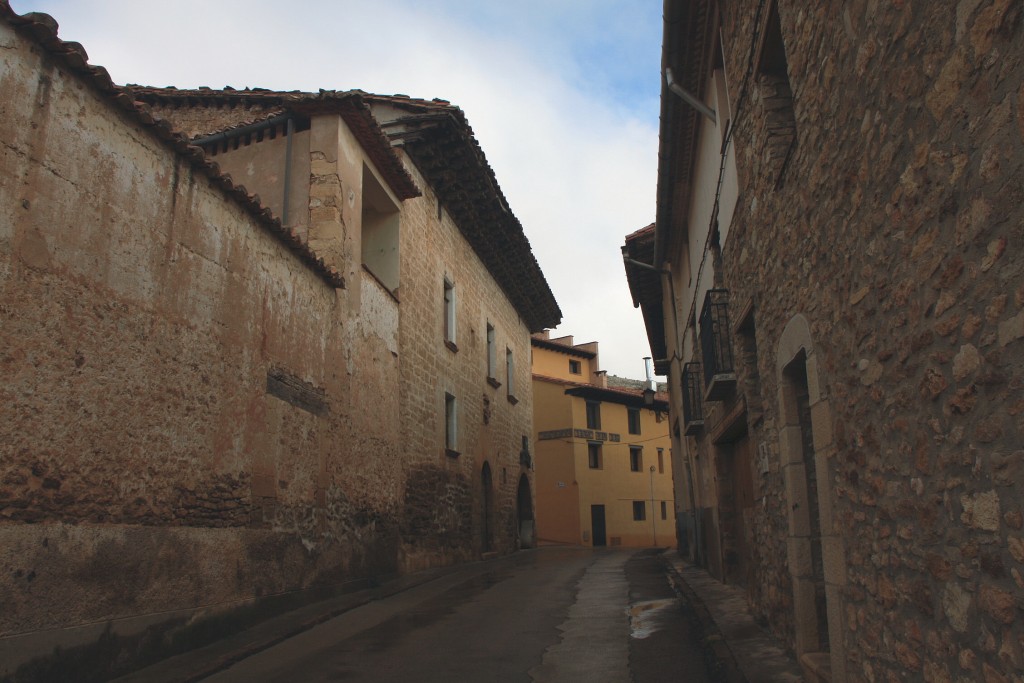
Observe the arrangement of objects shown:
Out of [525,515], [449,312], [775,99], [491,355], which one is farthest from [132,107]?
[525,515]

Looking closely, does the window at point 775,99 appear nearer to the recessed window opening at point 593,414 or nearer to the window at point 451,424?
the window at point 451,424

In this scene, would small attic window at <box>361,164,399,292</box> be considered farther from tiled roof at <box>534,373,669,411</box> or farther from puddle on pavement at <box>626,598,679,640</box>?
tiled roof at <box>534,373,669,411</box>

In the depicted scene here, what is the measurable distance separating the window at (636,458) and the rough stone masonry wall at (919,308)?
30249 mm

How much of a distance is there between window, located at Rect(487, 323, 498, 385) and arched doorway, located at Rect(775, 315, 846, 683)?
13791 millimetres

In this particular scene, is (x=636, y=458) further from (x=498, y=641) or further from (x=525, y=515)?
(x=498, y=641)

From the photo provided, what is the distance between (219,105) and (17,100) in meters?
7.98

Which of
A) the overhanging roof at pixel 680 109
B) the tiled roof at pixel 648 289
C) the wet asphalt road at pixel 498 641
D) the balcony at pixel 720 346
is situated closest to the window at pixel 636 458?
the tiled roof at pixel 648 289

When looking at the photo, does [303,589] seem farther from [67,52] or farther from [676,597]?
[67,52]

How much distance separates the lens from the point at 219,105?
12.5 m

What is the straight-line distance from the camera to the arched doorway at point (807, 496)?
14.1 feet

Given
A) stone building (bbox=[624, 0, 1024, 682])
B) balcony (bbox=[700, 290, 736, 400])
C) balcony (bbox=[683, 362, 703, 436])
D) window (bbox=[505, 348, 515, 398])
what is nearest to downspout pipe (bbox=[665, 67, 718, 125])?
stone building (bbox=[624, 0, 1024, 682])

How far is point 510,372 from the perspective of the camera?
21.5 meters

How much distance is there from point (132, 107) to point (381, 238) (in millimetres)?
6877

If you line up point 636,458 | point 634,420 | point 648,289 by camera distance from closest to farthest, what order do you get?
point 648,289
point 636,458
point 634,420
